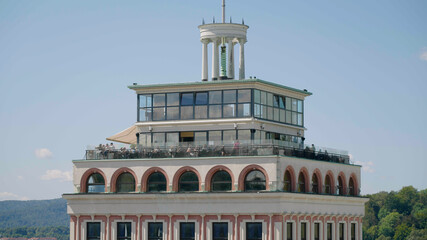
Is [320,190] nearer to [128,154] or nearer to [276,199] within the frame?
[276,199]

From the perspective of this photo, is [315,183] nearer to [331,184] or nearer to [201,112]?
[331,184]

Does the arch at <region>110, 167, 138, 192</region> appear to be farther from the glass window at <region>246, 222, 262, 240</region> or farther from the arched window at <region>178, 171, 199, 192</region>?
the glass window at <region>246, 222, 262, 240</region>

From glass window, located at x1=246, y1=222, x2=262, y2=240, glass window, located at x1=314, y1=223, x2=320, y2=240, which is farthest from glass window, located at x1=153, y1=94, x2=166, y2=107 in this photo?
glass window, located at x1=314, y1=223, x2=320, y2=240

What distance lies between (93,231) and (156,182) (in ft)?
28.9

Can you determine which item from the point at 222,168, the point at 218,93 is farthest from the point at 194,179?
the point at 218,93

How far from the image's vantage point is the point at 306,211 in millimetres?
103250

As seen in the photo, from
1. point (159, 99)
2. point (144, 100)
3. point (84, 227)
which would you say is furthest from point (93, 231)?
point (159, 99)

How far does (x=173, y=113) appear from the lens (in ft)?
354

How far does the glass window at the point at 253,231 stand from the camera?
9825cm

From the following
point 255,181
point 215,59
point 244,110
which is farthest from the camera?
point 215,59

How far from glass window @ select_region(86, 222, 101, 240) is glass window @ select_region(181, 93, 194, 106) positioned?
52.7 feet

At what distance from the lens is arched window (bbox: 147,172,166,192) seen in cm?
10300

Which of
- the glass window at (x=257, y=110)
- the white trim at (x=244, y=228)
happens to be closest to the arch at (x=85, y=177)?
the white trim at (x=244, y=228)

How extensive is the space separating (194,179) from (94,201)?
1127 centimetres
